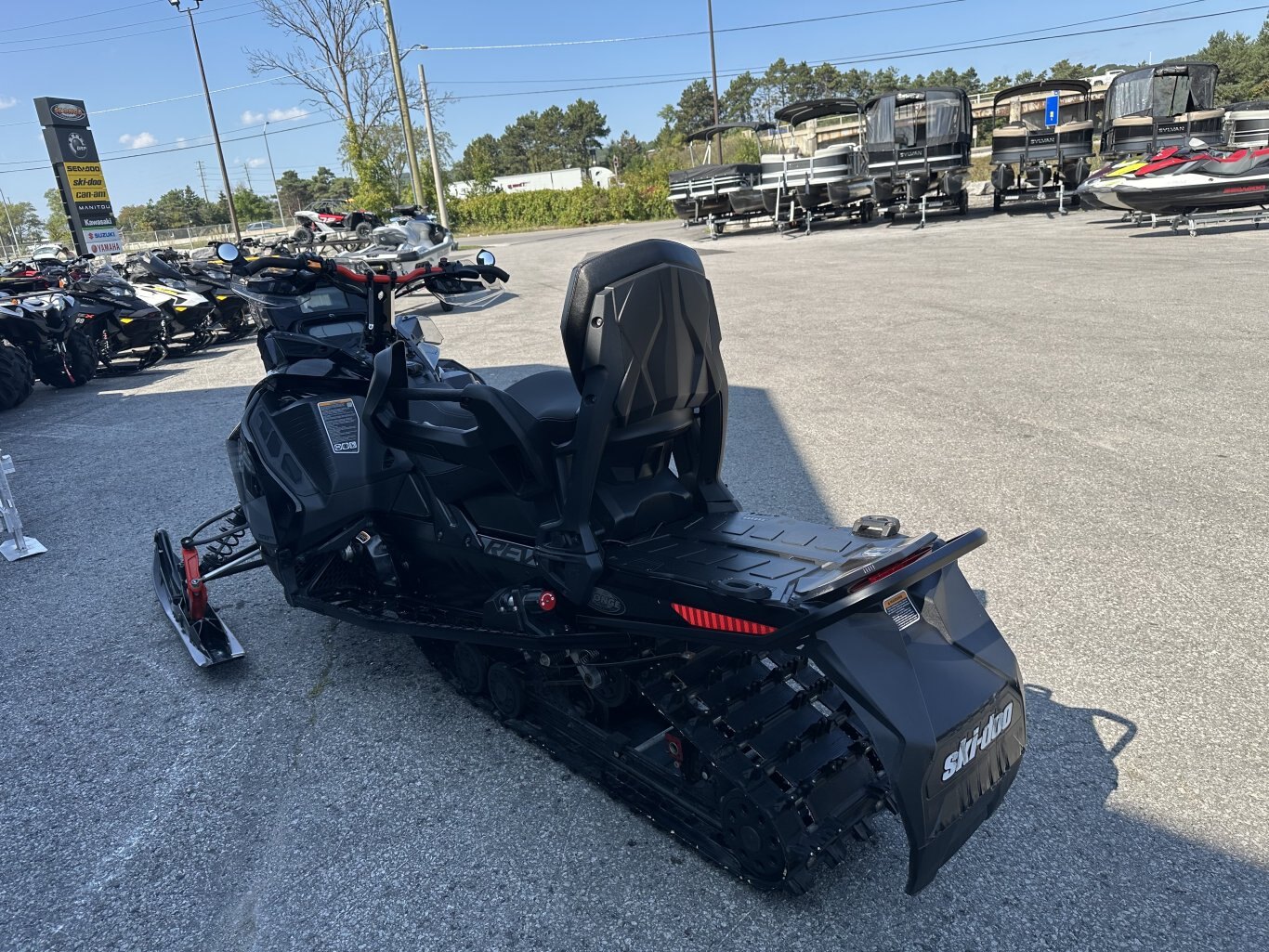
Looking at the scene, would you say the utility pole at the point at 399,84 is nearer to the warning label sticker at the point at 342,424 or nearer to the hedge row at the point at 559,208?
the hedge row at the point at 559,208

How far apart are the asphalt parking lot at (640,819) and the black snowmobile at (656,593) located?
22cm

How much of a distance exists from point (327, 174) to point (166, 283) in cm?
8476

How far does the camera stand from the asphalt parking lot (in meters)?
2.22

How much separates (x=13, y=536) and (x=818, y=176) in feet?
60.6

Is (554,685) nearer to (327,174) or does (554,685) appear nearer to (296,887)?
(296,887)

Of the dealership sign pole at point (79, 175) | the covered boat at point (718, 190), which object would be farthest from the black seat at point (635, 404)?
the dealership sign pole at point (79, 175)

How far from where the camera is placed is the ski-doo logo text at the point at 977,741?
1978mm

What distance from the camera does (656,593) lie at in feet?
7.54

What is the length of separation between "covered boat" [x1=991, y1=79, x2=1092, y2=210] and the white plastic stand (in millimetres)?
19648

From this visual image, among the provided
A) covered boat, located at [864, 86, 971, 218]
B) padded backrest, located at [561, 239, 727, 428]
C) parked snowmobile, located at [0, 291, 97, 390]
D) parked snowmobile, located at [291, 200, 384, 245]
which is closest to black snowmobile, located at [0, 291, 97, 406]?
parked snowmobile, located at [0, 291, 97, 390]

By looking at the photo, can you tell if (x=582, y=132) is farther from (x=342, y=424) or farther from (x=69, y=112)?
(x=342, y=424)

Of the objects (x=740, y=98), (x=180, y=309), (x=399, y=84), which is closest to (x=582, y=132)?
(x=740, y=98)

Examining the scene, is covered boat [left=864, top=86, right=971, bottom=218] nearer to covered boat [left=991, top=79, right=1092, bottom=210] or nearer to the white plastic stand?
covered boat [left=991, top=79, right=1092, bottom=210]

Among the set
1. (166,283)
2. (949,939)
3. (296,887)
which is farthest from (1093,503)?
(166,283)
